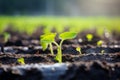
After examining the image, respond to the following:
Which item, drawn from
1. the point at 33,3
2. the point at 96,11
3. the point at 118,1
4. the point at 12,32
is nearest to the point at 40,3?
the point at 33,3

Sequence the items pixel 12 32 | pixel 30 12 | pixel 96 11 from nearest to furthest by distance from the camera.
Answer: pixel 12 32 < pixel 30 12 < pixel 96 11

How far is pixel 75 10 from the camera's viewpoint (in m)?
26.9

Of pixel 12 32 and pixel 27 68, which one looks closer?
pixel 27 68

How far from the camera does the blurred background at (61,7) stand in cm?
2468

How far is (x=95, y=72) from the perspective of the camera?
405 cm

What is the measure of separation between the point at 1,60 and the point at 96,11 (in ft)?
74.2

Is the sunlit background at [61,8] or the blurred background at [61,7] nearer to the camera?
the sunlit background at [61,8]

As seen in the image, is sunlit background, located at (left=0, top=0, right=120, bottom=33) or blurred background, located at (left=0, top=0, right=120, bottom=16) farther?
blurred background, located at (left=0, top=0, right=120, bottom=16)

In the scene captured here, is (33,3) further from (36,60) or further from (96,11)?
(36,60)

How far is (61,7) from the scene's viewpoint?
27.0 metres

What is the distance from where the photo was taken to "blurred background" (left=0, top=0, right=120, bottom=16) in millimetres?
24684

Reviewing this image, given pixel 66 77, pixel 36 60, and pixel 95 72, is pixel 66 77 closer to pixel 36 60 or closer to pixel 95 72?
pixel 95 72

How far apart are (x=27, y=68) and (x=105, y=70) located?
0.70 metres

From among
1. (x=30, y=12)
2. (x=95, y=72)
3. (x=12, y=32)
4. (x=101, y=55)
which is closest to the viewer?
(x=95, y=72)
